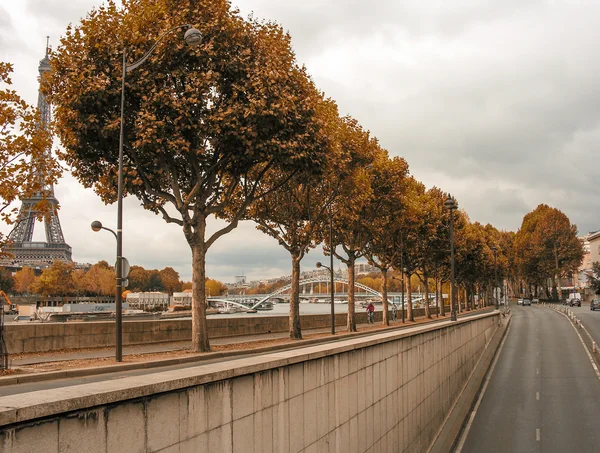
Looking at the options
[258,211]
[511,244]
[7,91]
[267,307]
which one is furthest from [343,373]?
[267,307]

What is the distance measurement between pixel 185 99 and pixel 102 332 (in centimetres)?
980

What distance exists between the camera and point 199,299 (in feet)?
71.1

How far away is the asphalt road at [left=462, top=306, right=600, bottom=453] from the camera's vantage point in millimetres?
20703

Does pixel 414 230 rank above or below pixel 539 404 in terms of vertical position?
above

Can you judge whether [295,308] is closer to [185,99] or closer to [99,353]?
[99,353]

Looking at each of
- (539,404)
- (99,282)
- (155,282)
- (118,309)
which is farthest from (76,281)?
(118,309)

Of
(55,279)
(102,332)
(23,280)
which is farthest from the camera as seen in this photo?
(23,280)

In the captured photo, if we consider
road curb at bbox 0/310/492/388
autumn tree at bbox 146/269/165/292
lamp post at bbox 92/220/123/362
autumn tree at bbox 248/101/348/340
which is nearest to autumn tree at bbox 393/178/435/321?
autumn tree at bbox 248/101/348/340

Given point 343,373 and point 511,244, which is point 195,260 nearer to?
point 343,373

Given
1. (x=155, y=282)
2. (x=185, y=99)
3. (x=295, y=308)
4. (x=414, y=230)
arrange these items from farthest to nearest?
(x=155, y=282) → (x=414, y=230) → (x=295, y=308) → (x=185, y=99)

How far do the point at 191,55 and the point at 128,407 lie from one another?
17.1m

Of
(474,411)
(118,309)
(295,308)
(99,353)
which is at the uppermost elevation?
(118,309)

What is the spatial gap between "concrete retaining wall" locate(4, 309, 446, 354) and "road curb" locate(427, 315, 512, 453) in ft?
41.2

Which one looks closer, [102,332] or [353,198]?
[102,332]
